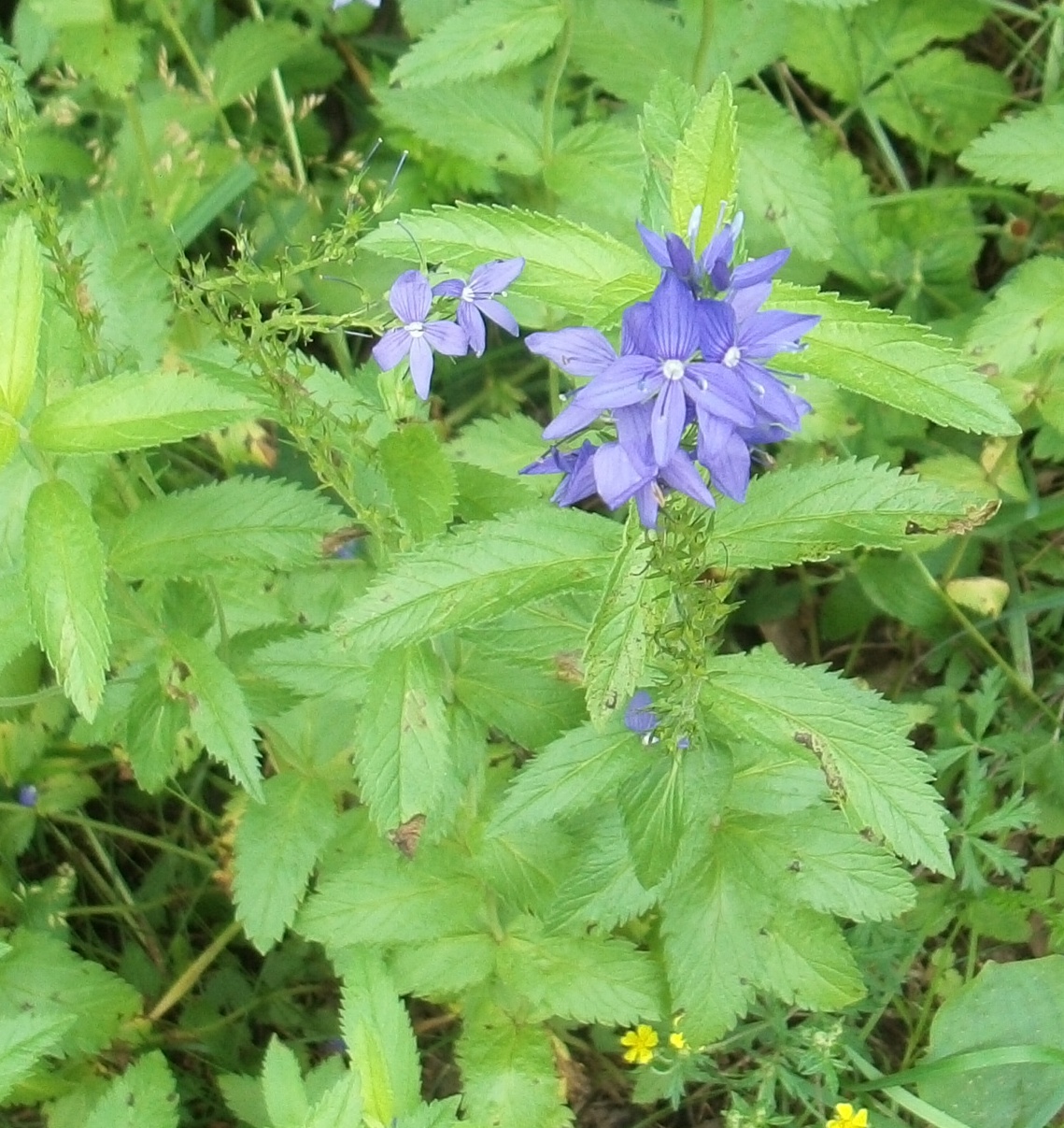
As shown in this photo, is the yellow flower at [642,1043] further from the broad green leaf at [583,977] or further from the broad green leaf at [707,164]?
the broad green leaf at [707,164]

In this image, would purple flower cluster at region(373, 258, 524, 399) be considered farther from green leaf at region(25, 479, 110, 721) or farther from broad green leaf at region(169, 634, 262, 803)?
broad green leaf at region(169, 634, 262, 803)

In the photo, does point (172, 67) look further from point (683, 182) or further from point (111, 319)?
point (683, 182)

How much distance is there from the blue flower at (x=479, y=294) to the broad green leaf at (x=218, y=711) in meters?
0.84

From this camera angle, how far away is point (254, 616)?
3037 mm

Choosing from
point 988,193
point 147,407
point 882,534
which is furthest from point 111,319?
point 988,193

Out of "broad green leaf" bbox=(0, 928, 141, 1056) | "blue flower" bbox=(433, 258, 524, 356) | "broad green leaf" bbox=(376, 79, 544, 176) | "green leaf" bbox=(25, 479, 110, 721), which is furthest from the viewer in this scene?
"broad green leaf" bbox=(376, 79, 544, 176)

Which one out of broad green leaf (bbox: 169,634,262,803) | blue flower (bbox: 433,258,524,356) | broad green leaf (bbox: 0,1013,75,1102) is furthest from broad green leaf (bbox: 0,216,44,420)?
broad green leaf (bbox: 0,1013,75,1102)

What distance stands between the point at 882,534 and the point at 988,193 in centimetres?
232

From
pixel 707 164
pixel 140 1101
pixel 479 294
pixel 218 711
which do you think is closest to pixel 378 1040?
pixel 140 1101

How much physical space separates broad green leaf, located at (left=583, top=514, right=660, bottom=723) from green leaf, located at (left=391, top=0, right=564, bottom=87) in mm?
1524

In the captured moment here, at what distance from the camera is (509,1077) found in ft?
9.04

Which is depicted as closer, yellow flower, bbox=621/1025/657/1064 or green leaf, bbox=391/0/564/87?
green leaf, bbox=391/0/564/87

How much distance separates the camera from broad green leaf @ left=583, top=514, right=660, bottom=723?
1.79m

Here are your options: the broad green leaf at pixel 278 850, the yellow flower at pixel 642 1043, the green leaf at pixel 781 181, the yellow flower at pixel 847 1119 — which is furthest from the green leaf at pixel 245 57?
the yellow flower at pixel 847 1119
